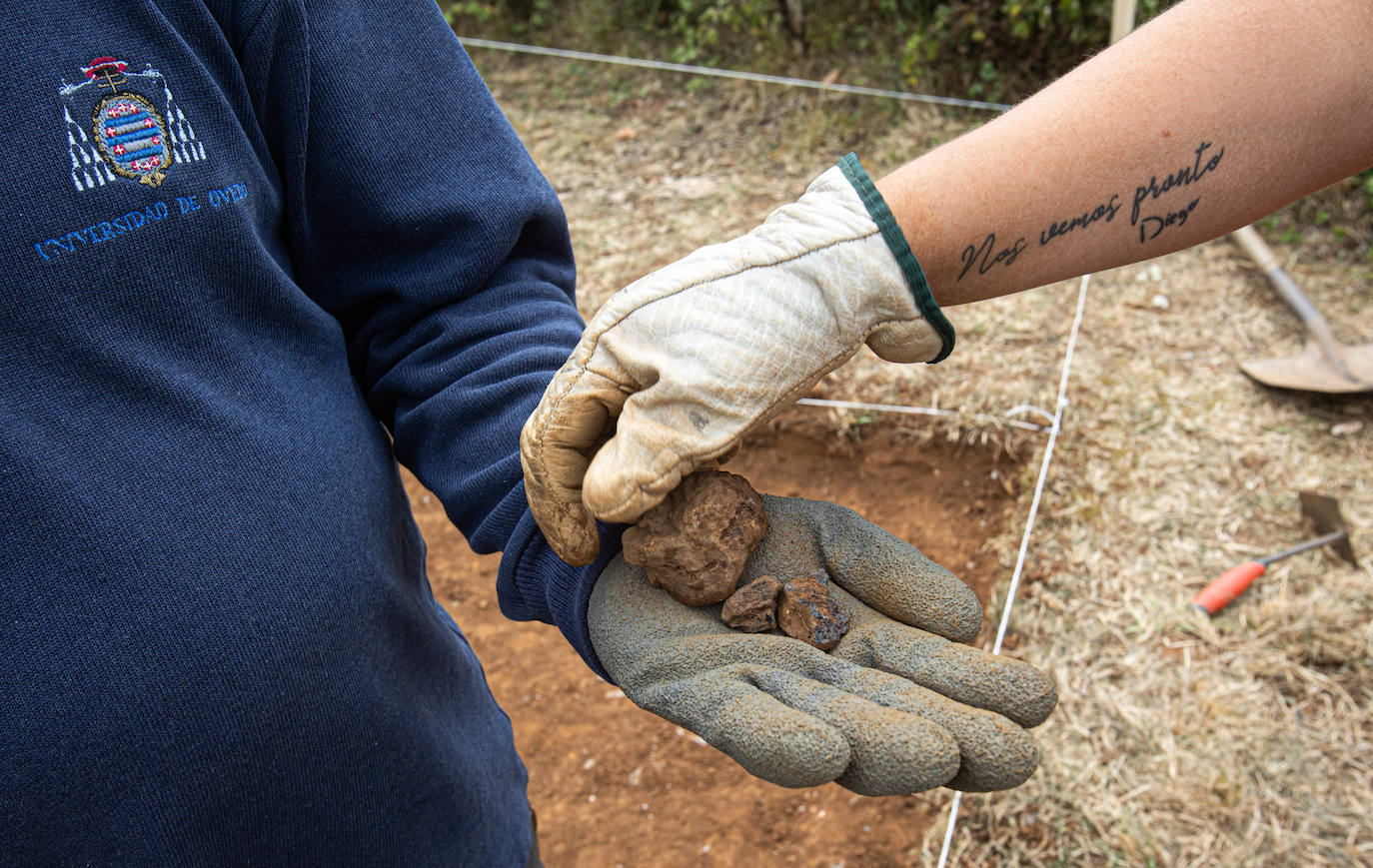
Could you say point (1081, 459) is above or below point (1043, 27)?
below

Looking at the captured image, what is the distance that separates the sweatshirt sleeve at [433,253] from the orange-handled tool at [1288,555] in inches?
82.7

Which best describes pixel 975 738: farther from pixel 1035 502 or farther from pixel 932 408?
pixel 932 408

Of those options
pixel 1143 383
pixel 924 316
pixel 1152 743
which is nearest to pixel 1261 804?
pixel 1152 743

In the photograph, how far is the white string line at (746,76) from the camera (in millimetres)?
4488

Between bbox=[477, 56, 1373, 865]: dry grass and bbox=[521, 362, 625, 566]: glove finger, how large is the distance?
5.09 ft

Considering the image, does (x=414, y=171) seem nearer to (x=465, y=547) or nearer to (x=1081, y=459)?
(x=465, y=547)

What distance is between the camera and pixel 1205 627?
2.57 meters

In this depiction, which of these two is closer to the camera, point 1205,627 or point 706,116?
point 1205,627

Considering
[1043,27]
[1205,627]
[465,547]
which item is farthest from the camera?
[1043,27]

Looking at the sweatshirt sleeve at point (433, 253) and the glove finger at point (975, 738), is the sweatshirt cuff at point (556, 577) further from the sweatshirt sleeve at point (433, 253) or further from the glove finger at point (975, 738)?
the glove finger at point (975, 738)

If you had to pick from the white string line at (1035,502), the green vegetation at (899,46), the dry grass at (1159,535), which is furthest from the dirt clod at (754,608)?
the green vegetation at (899,46)

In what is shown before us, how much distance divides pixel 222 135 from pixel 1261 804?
8.75ft

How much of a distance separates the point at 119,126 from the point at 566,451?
66 cm

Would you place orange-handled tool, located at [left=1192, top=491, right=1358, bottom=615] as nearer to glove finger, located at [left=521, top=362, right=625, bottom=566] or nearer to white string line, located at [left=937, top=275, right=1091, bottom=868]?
white string line, located at [left=937, top=275, right=1091, bottom=868]
